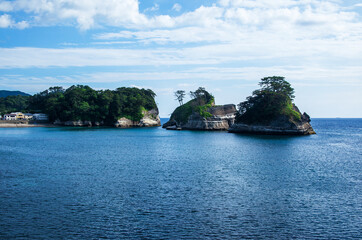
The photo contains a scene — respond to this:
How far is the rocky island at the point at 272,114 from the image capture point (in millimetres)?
86750

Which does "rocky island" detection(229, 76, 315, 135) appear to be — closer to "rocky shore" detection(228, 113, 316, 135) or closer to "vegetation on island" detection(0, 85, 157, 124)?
"rocky shore" detection(228, 113, 316, 135)

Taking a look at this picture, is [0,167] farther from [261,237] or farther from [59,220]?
[261,237]

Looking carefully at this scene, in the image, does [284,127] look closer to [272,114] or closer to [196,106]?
[272,114]

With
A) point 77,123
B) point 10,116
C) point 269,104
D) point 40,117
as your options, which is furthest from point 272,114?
point 10,116

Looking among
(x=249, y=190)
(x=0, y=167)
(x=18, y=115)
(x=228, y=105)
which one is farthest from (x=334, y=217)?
(x=18, y=115)

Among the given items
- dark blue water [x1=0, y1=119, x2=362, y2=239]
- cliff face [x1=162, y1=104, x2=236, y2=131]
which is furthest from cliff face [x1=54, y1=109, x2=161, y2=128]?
dark blue water [x1=0, y1=119, x2=362, y2=239]

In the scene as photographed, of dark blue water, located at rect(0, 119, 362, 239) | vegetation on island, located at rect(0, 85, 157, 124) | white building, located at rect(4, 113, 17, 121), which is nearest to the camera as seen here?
dark blue water, located at rect(0, 119, 362, 239)

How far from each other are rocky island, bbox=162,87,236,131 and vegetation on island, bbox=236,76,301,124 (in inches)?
665

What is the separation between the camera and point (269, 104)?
89.7 meters

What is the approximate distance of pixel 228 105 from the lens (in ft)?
389

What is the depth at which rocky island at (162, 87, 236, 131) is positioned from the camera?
11588 centimetres

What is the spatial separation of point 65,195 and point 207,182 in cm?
1383

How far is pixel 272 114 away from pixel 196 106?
4031 cm

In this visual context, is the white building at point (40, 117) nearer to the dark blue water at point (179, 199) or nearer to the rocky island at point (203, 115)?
the rocky island at point (203, 115)
